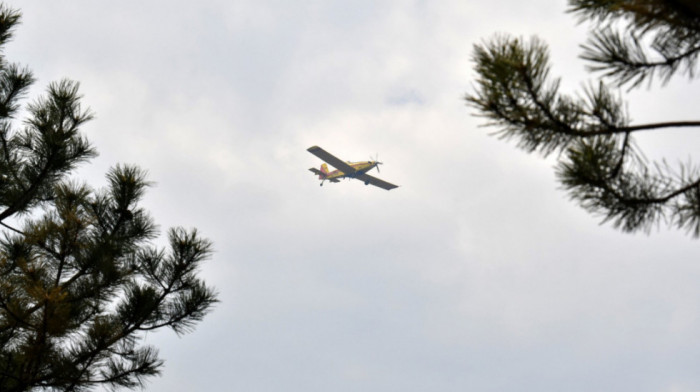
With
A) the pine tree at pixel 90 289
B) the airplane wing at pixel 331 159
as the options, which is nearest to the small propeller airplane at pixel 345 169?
the airplane wing at pixel 331 159

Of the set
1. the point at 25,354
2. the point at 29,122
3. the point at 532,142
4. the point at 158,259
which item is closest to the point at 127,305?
the point at 158,259

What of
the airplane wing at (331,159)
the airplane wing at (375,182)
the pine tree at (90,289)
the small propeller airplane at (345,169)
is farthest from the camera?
the airplane wing at (375,182)

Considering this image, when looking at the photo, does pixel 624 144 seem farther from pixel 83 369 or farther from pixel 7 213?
pixel 7 213

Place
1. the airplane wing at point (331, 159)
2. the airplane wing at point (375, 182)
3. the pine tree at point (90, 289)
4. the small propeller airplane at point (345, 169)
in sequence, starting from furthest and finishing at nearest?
the airplane wing at point (375, 182), the small propeller airplane at point (345, 169), the airplane wing at point (331, 159), the pine tree at point (90, 289)

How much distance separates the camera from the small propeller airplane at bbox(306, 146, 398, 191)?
50944mm

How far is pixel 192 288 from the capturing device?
308 inches

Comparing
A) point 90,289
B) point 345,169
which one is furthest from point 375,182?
point 90,289

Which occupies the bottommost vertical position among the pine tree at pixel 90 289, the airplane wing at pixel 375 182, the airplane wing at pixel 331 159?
the pine tree at pixel 90 289

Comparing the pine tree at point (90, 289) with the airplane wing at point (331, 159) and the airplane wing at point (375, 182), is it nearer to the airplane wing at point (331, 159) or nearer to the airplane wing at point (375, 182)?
the airplane wing at point (331, 159)

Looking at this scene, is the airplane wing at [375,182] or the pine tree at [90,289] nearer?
the pine tree at [90,289]

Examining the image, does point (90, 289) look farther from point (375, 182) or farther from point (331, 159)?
point (375, 182)

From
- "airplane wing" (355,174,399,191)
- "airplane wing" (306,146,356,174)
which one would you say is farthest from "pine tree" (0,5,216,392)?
"airplane wing" (355,174,399,191)

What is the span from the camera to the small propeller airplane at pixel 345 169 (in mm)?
50944

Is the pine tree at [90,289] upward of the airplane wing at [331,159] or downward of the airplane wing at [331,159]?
downward
